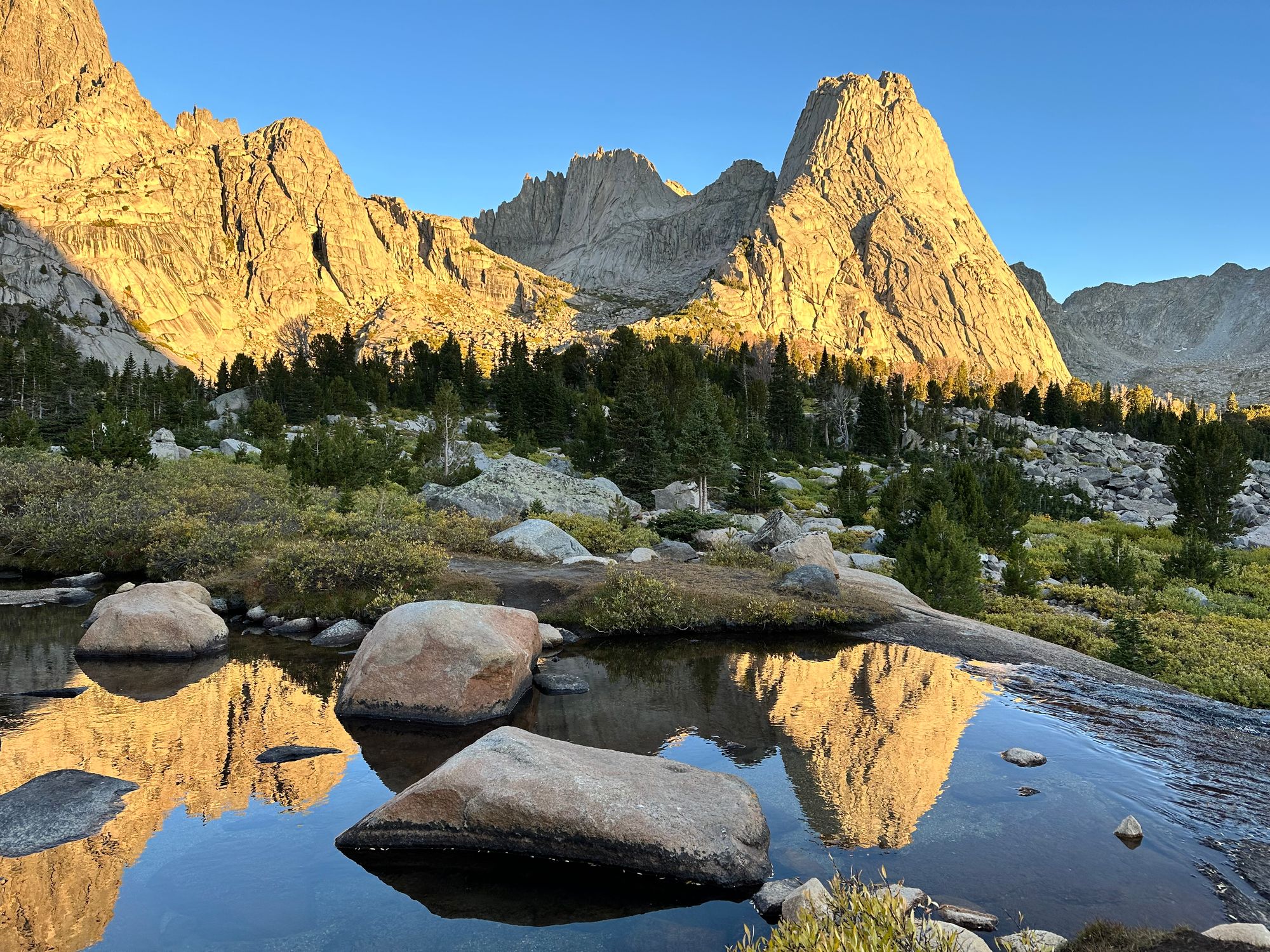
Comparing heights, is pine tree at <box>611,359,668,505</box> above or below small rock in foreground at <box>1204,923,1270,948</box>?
above

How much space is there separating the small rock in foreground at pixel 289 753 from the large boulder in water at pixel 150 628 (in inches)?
242

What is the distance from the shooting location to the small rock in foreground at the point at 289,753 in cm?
1083

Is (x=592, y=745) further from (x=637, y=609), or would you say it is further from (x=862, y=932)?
(x=862, y=932)

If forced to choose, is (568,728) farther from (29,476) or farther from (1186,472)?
(1186,472)

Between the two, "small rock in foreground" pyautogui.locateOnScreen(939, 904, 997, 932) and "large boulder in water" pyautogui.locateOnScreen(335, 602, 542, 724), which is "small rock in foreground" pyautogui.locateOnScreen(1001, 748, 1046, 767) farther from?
"large boulder in water" pyautogui.locateOnScreen(335, 602, 542, 724)

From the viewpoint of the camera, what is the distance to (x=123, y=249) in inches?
6845

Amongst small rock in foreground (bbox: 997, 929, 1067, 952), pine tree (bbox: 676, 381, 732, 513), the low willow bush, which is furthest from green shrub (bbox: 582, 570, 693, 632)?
pine tree (bbox: 676, 381, 732, 513)

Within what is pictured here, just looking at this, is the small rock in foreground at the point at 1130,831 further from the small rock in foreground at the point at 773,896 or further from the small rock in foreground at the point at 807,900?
the small rock in foreground at the point at 807,900

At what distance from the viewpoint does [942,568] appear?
22328mm

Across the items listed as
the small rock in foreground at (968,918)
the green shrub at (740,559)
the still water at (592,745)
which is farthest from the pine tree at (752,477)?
the small rock in foreground at (968,918)

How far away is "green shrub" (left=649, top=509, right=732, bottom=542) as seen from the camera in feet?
101

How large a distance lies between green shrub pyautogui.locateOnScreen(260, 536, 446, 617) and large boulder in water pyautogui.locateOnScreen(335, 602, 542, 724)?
5.37m

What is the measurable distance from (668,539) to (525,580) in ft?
31.0

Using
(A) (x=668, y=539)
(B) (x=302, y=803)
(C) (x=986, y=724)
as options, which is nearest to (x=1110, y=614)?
(C) (x=986, y=724)
